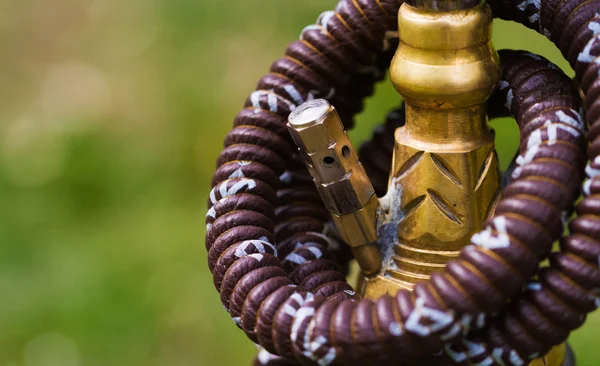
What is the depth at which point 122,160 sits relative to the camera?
1.58m

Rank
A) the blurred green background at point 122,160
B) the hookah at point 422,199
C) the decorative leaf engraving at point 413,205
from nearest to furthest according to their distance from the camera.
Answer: the hookah at point 422,199 → the decorative leaf engraving at point 413,205 → the blurred green background at point 122,160

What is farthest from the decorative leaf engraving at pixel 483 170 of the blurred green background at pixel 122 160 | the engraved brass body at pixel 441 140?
the blurred green background at pixel 122 160

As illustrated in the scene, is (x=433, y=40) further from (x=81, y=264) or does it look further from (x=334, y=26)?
(x=81, y=264)

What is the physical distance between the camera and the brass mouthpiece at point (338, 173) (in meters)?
0.55

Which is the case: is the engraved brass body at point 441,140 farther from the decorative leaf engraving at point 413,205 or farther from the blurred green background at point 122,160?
the blurred green background at point 122,160

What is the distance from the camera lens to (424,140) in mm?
590

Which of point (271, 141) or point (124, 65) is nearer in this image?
point (271, 141)

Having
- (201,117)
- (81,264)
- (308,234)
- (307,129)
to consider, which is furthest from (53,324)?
(307,129)

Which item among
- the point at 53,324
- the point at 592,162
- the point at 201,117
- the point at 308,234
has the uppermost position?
the point at 592,162

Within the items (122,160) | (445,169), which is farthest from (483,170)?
(122,160)

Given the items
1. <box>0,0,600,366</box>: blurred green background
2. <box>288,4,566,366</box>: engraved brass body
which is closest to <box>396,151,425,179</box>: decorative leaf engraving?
<box>288,4,566,366</box>: engraved brass body

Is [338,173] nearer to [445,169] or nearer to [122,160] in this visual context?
[445,169]

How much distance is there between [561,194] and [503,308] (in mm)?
81

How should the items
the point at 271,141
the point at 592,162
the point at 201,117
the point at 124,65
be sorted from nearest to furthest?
the point at 592,162
the point at 271,141
the point at 201,117
the point at 124,65
